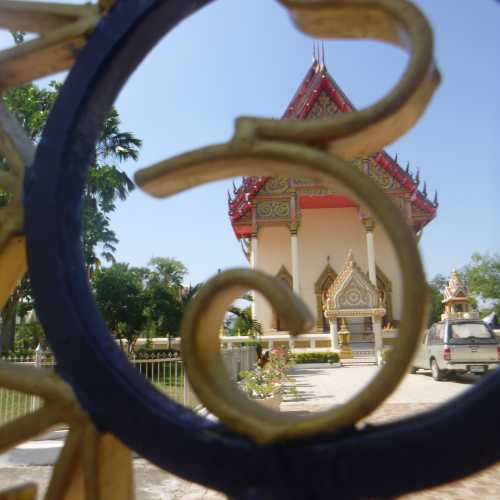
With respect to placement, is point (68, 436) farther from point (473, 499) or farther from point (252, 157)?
point (473, 499)

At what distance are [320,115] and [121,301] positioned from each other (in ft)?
31.9

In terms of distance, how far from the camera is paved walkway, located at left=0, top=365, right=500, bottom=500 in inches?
129

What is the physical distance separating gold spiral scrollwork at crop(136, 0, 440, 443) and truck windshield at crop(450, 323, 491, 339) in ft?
27.0

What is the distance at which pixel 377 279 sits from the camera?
58.0ft

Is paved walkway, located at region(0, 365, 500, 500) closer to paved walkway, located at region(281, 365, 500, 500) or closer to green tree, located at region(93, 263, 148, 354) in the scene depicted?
paved walkway, located at region(281, 365, 500, 500)

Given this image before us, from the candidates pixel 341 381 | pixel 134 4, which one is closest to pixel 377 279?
pixel 341 381

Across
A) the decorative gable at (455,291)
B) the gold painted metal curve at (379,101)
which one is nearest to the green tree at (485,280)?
the decorative gable at (455,291)

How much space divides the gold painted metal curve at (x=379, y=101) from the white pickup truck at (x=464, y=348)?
24.6 ft

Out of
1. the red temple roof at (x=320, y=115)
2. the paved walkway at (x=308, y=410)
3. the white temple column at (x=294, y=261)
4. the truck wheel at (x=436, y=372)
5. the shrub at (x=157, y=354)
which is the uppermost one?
the red temple roof at (x=320, y=115)

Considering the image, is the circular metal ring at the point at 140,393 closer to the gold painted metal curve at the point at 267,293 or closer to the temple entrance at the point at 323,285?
the gold painted metal curve at the point at 267,293

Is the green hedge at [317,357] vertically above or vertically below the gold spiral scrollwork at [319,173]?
below

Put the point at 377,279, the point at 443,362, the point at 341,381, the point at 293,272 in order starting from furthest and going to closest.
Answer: the point at 377,279 → the point at 293,272 → the point at 341,381 → the point at 443,362

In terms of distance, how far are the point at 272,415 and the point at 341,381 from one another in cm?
891

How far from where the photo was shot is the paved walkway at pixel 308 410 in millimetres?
3279
